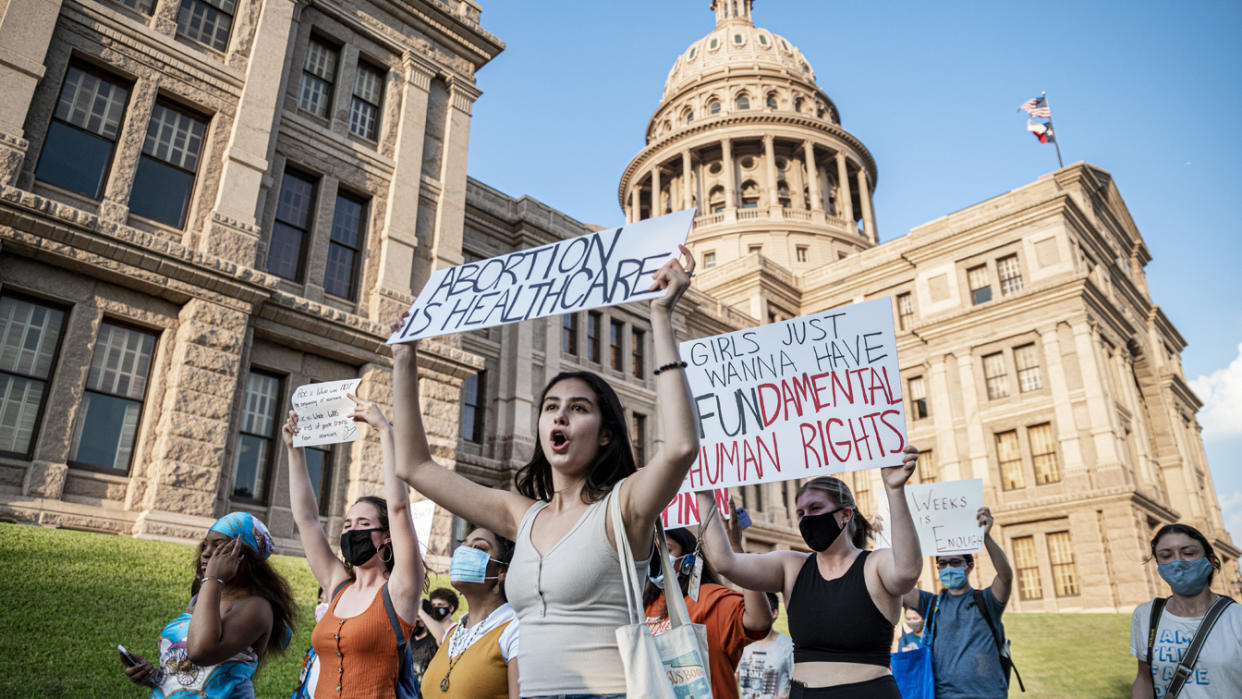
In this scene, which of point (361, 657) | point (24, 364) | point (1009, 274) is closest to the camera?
point (361, 657)

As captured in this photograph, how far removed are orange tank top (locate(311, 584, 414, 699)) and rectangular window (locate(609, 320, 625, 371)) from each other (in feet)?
81.5

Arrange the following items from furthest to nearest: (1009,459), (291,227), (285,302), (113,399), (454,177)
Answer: (1009,459) → (454,177) → (291,227) → (285,302) → (113,399)

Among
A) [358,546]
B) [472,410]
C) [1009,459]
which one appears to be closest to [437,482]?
[358,546]

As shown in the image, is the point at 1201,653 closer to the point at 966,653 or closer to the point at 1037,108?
the point at 966,653

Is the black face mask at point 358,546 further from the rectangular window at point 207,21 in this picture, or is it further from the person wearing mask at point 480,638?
the rectangular window at point 207,21

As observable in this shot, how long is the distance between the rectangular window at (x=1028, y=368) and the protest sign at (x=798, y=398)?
33.4 meters

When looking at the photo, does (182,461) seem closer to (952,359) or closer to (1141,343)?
(952,359)

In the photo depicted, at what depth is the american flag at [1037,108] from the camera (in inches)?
1564

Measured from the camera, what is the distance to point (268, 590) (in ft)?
12.3

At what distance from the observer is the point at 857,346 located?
4590mm

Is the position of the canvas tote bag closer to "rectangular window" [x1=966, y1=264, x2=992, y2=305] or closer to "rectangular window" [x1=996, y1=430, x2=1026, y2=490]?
"rectangular window" [x1=996, y1=430, x2=1026, y2=490]

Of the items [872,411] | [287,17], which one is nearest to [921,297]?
[287,17]

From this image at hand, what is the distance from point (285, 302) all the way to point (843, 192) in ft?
161

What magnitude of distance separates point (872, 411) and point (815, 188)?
53.5 meters
